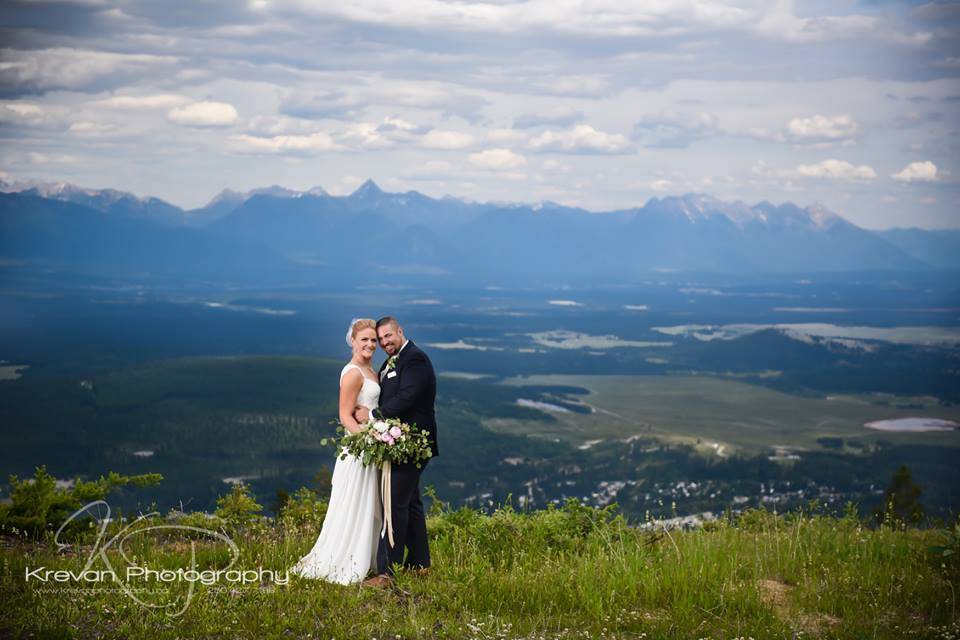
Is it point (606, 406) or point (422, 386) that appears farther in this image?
point (606, 406)

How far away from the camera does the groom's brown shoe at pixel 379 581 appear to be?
955cm

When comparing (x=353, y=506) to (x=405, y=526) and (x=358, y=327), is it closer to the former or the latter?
(x=405, y=526)

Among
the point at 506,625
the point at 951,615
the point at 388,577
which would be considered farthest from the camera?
the point at 388,577

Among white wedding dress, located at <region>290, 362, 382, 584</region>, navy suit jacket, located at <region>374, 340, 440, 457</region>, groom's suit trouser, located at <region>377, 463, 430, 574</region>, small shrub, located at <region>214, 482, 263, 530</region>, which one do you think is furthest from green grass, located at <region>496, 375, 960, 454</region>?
navy suit jacket, located at <region>374, 340, 440, 457</region>

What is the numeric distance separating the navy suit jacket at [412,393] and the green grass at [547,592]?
166cm

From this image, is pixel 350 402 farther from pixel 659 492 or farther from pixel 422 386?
pixel 659 492

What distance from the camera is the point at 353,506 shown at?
9.94m

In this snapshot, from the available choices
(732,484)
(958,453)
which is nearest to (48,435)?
(732,484)

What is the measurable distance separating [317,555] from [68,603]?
2547 mm

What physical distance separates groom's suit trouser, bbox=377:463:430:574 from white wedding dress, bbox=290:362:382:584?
207mm

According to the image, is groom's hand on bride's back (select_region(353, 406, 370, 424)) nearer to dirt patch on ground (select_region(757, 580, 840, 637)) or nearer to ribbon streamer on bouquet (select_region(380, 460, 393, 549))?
ribbon streamer on bouquet (select_region(380, 460, 393, 549))

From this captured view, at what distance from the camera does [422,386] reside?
9484mm

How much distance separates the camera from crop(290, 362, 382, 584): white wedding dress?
987 centimetres

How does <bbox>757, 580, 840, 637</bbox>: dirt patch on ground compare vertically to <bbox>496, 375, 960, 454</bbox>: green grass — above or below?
above
